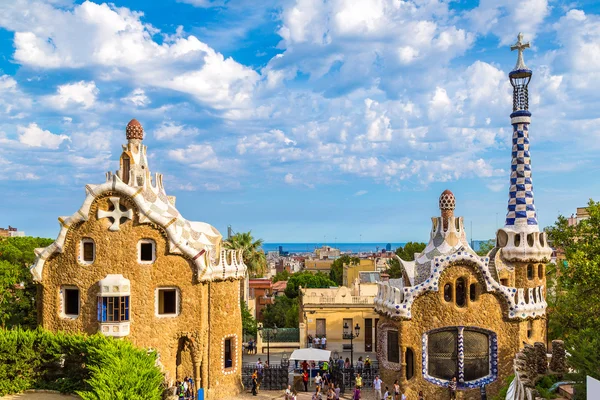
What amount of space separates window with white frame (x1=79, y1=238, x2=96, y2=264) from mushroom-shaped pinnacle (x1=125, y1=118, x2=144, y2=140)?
5.72m

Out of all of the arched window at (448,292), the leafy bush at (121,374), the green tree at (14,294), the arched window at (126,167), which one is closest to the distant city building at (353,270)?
the green tree at (14,294)

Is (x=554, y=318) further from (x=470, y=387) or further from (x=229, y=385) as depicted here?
(x=229, y=385)

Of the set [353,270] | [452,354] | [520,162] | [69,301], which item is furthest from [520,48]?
[353,270]

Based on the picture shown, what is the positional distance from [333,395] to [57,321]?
40.9ft

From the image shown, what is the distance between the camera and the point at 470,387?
85.3 feet

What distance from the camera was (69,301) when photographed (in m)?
26.3

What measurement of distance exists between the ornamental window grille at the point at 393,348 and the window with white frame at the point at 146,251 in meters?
11.3

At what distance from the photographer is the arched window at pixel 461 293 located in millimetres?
26125

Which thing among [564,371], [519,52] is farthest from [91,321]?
[519,52]

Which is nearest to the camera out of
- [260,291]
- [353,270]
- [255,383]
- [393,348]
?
[393,348]

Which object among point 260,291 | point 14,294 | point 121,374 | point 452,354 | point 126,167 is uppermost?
point 126,167

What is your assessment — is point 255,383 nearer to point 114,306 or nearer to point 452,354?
point 114,306

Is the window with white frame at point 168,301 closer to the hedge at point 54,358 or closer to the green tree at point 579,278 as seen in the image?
the hedge at point 54,358

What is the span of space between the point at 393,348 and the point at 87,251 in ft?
47.3
